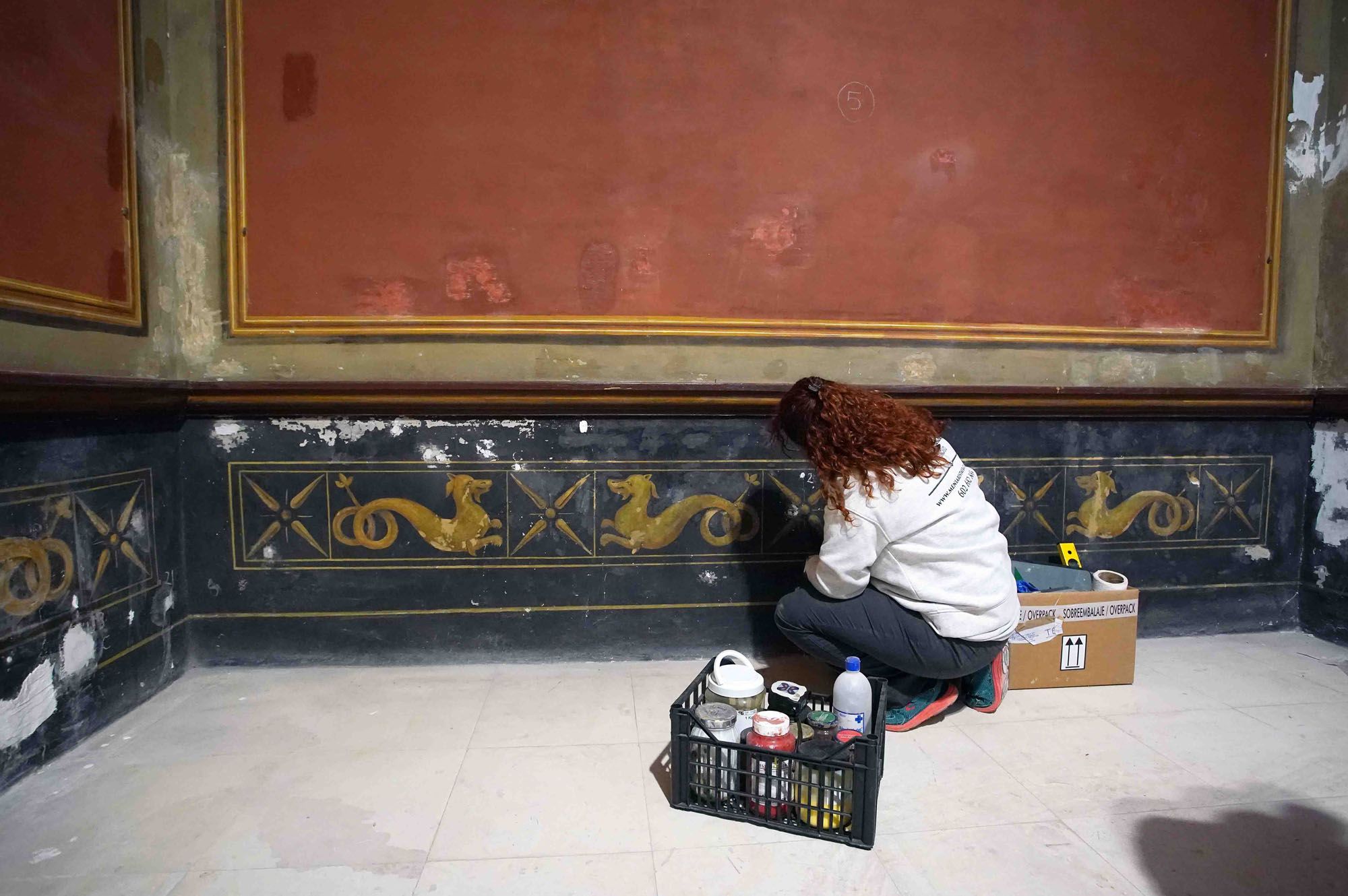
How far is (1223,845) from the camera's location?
5.43ft

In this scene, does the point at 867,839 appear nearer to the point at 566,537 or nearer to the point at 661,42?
the point at 566,537

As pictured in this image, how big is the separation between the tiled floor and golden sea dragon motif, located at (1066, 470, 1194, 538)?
2.18 ft

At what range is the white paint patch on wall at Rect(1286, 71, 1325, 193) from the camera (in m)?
3.01

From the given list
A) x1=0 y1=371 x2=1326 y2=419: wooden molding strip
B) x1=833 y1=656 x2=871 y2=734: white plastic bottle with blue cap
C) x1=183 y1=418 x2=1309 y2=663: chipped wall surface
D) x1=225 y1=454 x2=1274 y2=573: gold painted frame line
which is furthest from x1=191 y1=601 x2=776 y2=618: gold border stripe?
x1=833 y1=656 x2=871 y2=734: white plastic bottle with blue cap

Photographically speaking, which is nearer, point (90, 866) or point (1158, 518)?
point (90, 866)

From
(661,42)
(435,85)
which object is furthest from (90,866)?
(661,42)

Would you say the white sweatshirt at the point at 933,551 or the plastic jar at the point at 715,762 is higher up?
the white sweatshirt at the point at 933,551

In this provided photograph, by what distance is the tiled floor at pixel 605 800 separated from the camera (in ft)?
5.10

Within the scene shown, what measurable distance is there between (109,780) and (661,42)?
2944 millimetres

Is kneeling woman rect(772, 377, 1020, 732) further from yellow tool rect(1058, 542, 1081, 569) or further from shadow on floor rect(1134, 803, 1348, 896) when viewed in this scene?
yellow tool rect(1058, 542, 1081, 569)

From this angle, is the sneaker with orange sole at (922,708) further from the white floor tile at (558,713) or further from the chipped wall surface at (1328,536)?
the chipped wall surface at (1328,536)

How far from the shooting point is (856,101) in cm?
279

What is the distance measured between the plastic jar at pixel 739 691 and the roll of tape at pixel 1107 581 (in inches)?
59.3

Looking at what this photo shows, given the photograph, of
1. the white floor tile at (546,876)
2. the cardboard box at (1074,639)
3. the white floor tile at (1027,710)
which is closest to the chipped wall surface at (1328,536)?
the cardboard box at (1074,639)
